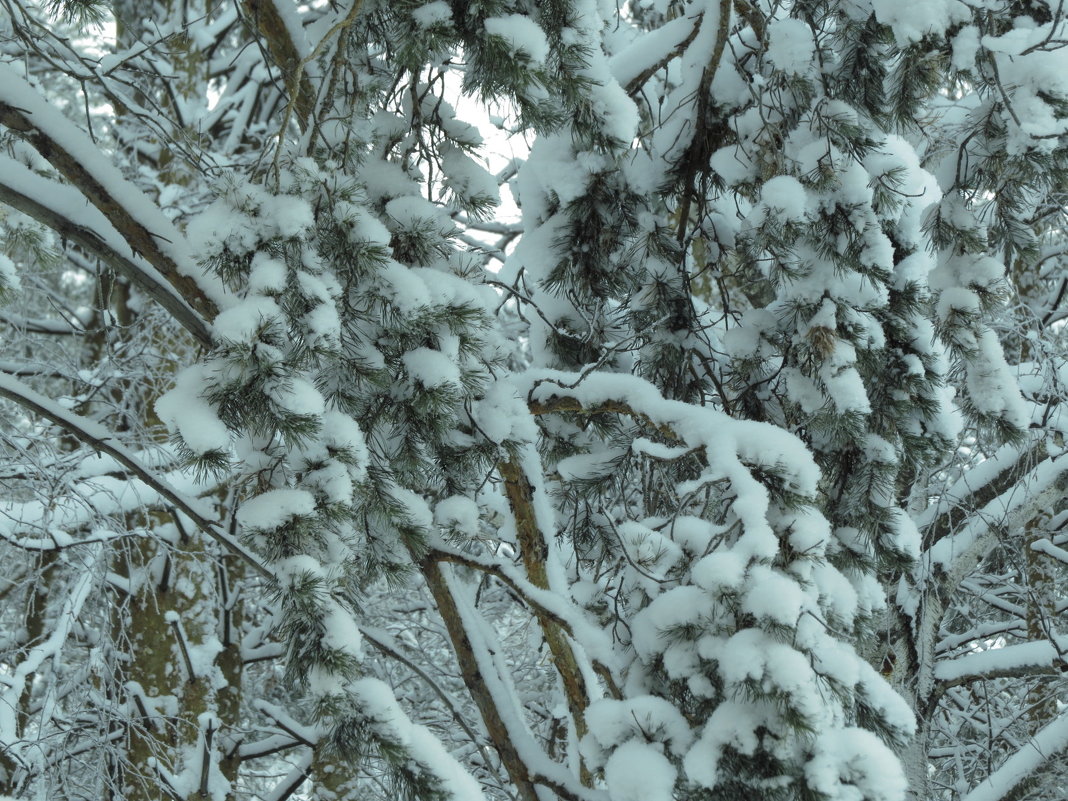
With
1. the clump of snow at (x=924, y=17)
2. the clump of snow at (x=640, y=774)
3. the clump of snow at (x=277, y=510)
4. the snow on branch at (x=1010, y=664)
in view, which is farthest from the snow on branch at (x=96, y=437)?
the snow on branch at (x=1010, y=664)

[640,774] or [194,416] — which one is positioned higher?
[194,416]

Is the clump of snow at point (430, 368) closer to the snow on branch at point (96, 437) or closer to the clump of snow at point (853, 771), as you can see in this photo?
the snow on branch at point (96, 437)

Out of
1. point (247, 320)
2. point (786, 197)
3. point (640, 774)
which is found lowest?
point (640, 774)

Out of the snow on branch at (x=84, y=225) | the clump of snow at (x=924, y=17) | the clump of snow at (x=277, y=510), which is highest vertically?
the clump of snow at (x=924, y=17)

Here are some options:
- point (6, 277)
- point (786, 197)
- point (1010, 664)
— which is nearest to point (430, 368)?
point (786, 197)

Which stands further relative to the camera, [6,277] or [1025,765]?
[1025,765]

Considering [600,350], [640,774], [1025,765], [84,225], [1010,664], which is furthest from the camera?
[1010,664]

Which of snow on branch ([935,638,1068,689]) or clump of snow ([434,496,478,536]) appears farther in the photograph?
snow on branch ([935,638,1068,689])

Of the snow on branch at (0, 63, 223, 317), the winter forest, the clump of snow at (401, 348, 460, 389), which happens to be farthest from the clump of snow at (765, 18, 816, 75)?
the snow on branch at (0, 63, 223, 317)

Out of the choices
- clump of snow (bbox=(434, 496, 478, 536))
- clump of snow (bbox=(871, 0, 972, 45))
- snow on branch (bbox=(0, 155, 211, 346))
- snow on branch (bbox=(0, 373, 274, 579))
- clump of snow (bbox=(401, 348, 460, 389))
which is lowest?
clump of snow (bbox=(434, 496, 478, 536))

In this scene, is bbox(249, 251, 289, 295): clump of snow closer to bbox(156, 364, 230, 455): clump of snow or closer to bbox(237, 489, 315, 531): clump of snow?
bbox(156, 364, 230, 455): clump of snow

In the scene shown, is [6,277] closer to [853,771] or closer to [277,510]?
[277,510]

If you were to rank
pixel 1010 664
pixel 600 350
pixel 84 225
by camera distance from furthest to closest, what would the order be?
pixel 1010 664, pixel 600 350, pixel 84 225

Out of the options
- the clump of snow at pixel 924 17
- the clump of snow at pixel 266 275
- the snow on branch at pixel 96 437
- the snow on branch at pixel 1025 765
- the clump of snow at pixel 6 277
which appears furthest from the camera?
the snow on branch at pixel 1025 765
